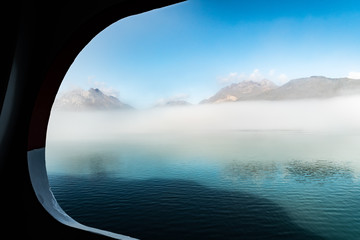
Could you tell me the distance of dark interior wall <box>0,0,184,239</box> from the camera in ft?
7.39

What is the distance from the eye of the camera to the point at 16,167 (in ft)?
7.91

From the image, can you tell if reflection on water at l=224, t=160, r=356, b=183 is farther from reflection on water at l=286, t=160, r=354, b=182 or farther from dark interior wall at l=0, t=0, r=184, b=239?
dark interior wall at l=0, t=0, r=184, b=239

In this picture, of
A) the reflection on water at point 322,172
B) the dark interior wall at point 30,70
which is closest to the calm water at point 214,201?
the reflection on water at point 322,172

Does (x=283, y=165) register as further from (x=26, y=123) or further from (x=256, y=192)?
(x=26, y=123)

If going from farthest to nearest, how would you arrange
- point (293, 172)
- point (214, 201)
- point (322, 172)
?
point (293, 172) < point (322, 172) < point (214, 201)

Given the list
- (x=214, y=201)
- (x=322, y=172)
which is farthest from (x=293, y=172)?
(x=214, y=201)

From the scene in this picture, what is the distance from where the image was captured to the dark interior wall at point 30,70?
7.39 feet

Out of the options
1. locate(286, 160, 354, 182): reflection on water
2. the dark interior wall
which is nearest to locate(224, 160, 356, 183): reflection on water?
locate(286, 160, 354, 182): reflection on water

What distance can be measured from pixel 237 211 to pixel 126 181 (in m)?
8.78

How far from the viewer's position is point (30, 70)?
243cm

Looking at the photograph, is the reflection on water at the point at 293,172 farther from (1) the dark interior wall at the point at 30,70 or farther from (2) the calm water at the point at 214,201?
(1) the dark interior wall at the point at 30,70

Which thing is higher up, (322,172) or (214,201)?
(322,172)

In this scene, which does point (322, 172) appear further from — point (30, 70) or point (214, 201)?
point (30, 70)

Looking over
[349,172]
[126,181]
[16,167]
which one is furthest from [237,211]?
[349,172]
